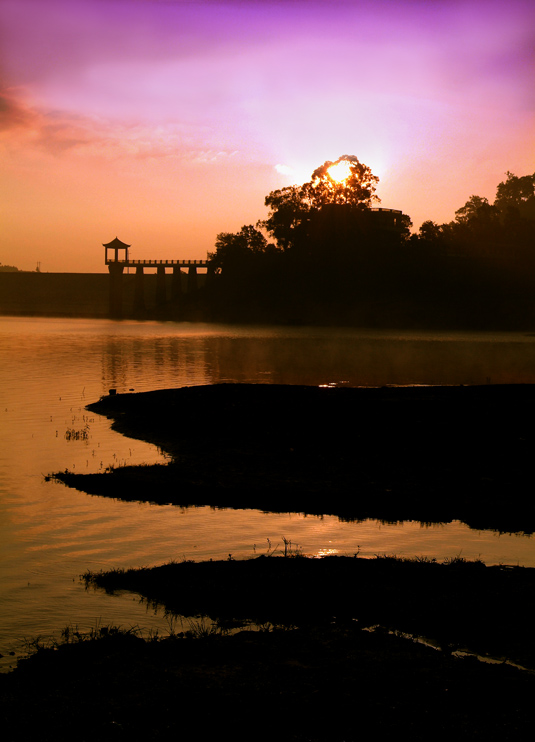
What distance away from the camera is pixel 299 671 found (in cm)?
682

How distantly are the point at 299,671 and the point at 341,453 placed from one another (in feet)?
37.6

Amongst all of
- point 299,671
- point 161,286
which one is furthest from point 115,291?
point 299,671

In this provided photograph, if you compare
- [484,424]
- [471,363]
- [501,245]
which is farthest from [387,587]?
[501,245]

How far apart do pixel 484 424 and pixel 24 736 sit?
55.5 ft

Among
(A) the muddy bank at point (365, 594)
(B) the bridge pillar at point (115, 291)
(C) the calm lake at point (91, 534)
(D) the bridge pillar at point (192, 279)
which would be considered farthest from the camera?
(B) the bridge pillar at point (115, 291)

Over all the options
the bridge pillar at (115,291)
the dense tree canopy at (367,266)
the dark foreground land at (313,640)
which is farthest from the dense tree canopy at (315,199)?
the dark foreground land at (313,640)

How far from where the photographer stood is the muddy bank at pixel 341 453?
14.0 meters

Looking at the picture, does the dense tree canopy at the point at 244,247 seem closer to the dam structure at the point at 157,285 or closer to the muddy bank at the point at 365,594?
the dam structure at the point at 157,285

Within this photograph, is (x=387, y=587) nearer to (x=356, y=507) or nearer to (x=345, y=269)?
(x=356, y=507)

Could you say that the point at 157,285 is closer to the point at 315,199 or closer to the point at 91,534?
the point at 315,199

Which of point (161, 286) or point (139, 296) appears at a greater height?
point (161, 286)

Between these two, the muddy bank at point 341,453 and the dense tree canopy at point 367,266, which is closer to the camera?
the muddy bank at point 341,453

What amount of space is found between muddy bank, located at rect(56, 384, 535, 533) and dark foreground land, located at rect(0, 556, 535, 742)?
430cm

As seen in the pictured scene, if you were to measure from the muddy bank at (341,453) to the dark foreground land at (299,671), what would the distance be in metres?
4.30
